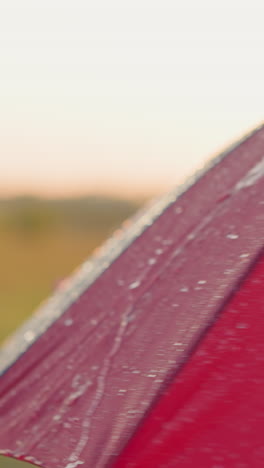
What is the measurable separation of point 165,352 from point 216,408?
0.10 m

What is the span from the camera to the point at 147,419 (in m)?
0.96

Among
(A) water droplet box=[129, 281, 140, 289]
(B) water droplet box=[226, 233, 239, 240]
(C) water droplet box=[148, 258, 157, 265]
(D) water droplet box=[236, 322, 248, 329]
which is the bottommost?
(D) water droplet box=[236, 322, 248, 329]

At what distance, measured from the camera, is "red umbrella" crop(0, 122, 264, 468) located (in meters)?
0.95


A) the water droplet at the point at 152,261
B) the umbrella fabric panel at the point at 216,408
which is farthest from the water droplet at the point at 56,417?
the water droplet at the point at 152,261

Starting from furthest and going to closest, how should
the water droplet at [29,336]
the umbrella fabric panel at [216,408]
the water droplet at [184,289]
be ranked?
1. the water droplet at [29,336]
2. the water droplet at [184,289]
3. the umbrella fabric panel at [216,408]

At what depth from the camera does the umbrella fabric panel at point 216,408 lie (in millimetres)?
936

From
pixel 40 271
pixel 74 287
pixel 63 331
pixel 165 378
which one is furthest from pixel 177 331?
pixel 40 271

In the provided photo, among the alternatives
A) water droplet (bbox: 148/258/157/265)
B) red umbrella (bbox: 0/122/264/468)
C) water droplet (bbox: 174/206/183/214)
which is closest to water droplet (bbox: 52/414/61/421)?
red umbrella (bbox: 0/122/264/468)

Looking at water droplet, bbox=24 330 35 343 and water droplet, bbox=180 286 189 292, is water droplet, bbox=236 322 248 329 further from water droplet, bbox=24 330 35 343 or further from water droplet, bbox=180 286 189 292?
water droplet, bbox=24 330 35 343

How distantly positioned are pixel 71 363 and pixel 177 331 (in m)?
0.22

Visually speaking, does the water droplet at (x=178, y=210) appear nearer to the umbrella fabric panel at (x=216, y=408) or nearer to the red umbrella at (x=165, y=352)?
the red umbrella at (x=165, y=352)

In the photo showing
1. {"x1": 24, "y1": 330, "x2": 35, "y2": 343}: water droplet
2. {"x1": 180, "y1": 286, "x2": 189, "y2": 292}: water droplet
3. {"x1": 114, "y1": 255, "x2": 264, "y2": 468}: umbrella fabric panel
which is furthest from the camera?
{"x1": 24, "y1": 330, "x2": 35, "y2": 343}: water droplet

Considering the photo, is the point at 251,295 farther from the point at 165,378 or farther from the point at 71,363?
the point at 71,363

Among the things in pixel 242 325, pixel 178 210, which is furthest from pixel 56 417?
pixel 178 210
